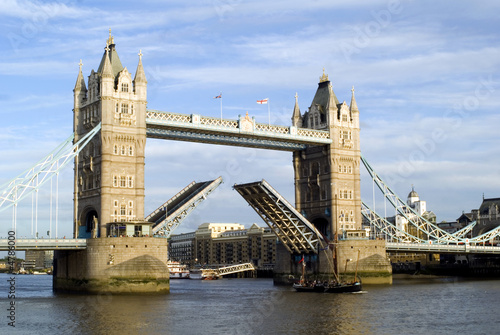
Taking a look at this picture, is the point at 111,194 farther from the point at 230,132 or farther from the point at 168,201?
the point at 230,132

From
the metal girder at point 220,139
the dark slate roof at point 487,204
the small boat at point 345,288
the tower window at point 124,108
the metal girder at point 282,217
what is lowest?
the small boat at point 345,288

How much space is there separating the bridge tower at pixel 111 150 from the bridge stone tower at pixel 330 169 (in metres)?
27.8

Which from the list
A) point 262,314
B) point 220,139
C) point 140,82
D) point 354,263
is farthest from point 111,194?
point 354,263

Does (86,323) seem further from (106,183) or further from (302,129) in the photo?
(302,129)

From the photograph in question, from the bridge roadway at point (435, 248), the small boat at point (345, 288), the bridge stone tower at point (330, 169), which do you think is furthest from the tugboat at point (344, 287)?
the bridge roadway at point (435, 248)

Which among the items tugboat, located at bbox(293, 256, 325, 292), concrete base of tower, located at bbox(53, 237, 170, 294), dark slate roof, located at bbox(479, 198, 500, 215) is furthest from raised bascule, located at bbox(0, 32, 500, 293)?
dark slate roof, located at bbox(479, 198, 500, 215)

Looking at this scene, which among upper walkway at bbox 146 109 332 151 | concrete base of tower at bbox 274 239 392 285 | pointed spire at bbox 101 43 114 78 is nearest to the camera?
pointed spire at bbox 101 43 114 78

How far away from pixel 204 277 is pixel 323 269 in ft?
210

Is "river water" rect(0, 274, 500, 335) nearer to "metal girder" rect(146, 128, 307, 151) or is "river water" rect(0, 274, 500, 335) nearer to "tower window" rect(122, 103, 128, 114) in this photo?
"metal girder" rect(146, 128, 307, 151)

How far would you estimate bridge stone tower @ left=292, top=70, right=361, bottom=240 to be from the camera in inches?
3871

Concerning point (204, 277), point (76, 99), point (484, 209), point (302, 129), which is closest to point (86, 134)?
point (76, 99)

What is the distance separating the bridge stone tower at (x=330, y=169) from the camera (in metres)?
98.3

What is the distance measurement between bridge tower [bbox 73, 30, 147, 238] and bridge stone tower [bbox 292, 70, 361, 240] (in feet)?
91.1

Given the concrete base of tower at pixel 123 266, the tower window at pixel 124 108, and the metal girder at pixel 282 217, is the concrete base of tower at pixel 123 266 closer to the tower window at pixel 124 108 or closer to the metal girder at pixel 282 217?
the tower window at pixel 124 108
